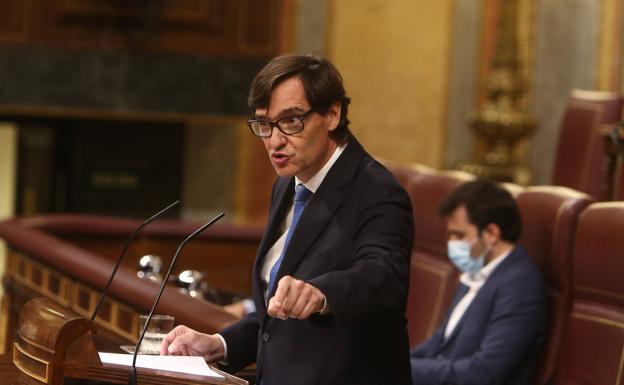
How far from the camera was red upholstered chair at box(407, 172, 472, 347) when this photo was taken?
3.98 m

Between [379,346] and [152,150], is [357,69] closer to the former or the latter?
[152,150]

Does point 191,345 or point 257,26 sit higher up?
point 257,26

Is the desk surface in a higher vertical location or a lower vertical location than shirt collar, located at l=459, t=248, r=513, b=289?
higher

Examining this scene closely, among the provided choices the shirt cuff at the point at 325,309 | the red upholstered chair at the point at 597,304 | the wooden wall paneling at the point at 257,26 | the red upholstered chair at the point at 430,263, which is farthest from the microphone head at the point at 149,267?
the wooden wall paneling at the point at 257,26

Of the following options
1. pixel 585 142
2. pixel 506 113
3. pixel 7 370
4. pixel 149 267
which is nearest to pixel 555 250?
pixel 149 267

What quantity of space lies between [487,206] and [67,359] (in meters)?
1.64

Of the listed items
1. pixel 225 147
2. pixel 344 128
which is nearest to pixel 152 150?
pixel 225 147

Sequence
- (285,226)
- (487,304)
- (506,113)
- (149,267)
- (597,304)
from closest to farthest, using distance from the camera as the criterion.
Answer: (285,226) → (597,304) → (487,304) → (149,267) → (506,113)

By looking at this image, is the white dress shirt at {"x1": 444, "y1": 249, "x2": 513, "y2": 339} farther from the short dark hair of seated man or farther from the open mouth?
the open mouth

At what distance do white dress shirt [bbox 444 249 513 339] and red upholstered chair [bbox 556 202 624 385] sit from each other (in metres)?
0.29

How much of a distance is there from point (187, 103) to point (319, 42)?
0.86 m

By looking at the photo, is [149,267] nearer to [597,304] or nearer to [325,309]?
[597,304]

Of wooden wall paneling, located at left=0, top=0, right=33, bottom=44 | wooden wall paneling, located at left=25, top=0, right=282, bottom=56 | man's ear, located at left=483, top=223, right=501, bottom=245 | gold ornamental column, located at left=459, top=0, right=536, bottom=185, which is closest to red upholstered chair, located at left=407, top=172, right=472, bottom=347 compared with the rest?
man's ear, located at left=483, top=223, right=501, bottom=245

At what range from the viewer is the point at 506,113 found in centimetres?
713
